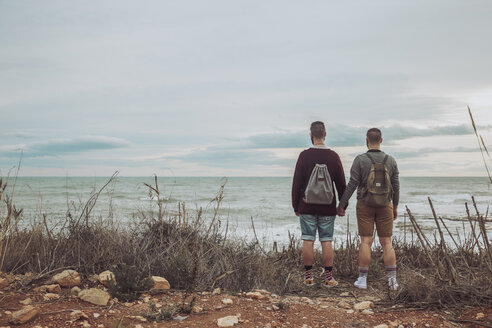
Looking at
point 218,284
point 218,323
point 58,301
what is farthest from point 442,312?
point 58,301

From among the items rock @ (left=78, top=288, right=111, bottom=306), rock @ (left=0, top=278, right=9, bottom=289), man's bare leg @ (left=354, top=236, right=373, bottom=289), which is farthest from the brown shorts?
rock @ (left=0, top=278, right=9, bottom=289)

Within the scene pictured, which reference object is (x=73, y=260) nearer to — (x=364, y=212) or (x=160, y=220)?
(x=160, y=220)

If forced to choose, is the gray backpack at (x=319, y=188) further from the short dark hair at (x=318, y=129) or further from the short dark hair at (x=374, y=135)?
the short dark hair at (x=374, y=135)

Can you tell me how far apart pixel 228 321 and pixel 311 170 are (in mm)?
2778

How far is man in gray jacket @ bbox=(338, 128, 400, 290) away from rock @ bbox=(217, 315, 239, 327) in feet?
8.69

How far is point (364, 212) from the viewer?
5195 millimetres

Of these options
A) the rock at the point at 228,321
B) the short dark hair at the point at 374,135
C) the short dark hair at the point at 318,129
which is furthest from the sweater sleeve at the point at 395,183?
the rock at the point at 228,321

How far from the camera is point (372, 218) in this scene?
524 centimetres

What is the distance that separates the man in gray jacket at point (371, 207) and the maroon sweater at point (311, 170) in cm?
23

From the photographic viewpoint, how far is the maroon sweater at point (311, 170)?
17.6 feet

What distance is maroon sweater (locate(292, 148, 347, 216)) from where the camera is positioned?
5.36 metres

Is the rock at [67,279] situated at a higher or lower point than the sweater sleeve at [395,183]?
lower

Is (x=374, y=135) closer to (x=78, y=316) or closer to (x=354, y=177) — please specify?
(x=354, y=177)

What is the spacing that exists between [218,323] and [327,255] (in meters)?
2.82
